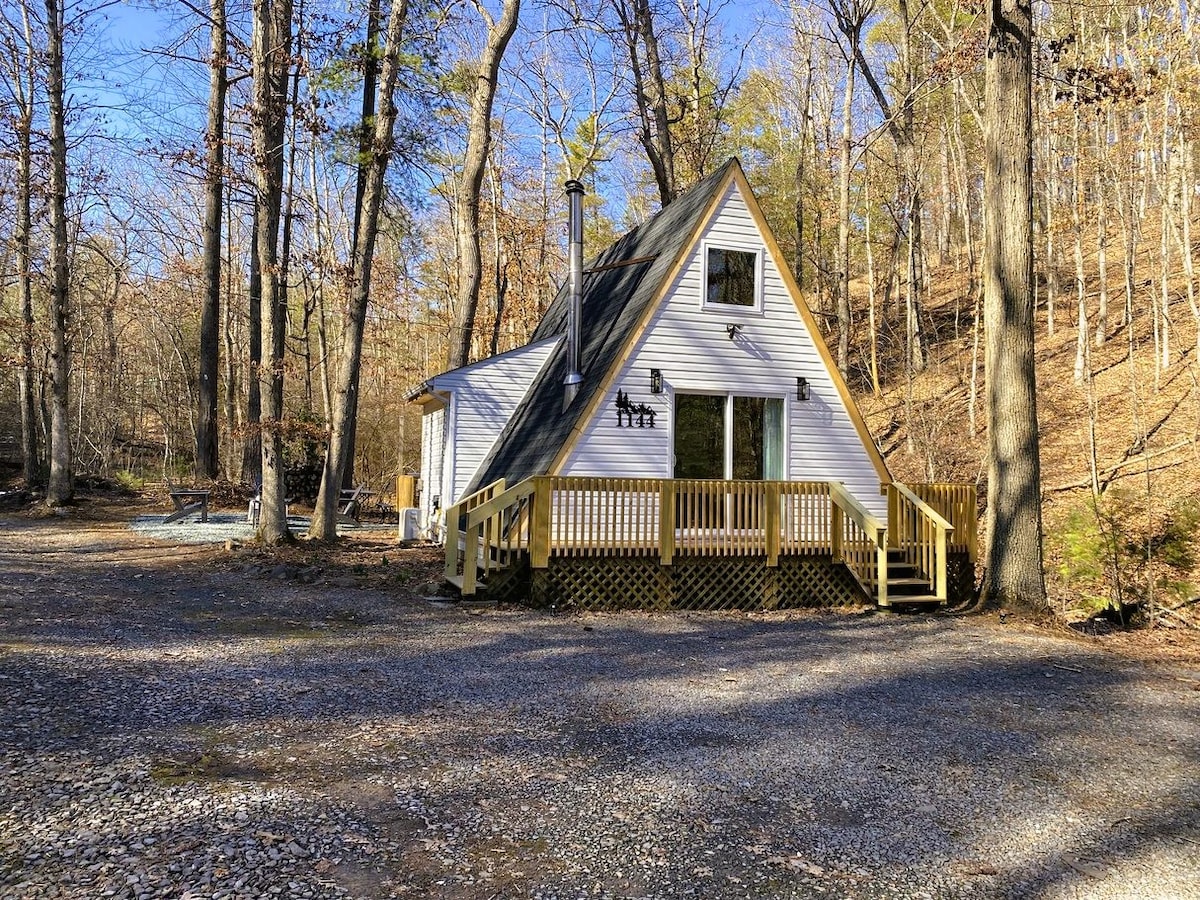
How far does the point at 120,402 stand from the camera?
1123 inches

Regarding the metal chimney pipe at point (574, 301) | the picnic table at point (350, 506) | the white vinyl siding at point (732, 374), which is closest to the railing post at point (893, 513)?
the white vinyl siding at point (732, 374)

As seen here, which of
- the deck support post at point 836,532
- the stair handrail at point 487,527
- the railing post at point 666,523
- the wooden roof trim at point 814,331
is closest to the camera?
the stair handrail at point 487,527

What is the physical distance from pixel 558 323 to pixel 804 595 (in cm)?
775

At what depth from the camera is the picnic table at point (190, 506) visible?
15797 mm

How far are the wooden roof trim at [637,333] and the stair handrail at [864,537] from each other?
3.17 m

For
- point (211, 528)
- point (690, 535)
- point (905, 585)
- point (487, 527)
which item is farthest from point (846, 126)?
point (211, 528)

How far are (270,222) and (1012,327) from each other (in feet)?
34.7

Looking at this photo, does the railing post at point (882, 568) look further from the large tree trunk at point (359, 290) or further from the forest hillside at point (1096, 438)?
the large tree trunk at point (359, 290)

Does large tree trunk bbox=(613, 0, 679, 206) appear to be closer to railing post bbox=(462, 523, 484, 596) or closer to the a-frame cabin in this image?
the a-frame cabin

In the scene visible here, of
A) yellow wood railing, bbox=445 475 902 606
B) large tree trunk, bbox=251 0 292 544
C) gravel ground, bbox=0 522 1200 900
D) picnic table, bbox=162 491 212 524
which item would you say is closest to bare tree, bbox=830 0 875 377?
yellow wood railing, bbox=445 475 902 606

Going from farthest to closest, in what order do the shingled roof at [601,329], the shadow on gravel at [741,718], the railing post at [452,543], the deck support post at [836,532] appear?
1. the shingled roof at [601,329]
2. the deck support post at [836,532]
3. the railing post at [452,543]
4. the shadow on gravel at [741,718]

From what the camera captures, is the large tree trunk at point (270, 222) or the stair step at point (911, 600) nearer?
the stair step at point (911, 600)

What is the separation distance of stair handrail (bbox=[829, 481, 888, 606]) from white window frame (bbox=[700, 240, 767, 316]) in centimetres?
295

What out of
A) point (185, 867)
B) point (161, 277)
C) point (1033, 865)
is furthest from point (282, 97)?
point (161, 277)
